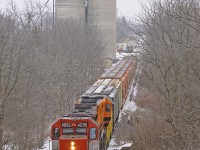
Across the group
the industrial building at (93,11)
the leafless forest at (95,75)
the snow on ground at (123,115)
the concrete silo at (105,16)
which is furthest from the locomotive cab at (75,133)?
the concrete silo at (105,16)

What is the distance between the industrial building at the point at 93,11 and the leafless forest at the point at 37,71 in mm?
2239

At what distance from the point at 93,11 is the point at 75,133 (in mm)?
47031

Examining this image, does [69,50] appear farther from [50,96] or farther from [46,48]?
[50,96]

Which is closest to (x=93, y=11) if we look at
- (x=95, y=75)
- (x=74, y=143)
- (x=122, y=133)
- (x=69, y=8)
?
(x=69, y=8)

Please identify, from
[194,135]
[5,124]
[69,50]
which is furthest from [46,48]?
[194,135]

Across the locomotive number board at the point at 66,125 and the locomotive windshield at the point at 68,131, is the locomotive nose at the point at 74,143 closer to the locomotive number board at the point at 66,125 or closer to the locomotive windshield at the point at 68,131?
the locomotive windshield at the point at 68,131

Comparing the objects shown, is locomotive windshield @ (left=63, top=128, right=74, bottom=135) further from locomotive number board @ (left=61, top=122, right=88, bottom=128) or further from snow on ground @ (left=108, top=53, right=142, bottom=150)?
snow on ground @ (left=108, top=53, right=142, bottom=150)

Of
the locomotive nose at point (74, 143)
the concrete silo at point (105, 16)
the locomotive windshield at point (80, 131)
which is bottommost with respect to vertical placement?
the locomotive nose at point (74, 143)

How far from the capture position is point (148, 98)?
104ft

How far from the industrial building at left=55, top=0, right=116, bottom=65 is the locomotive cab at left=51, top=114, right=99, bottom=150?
149 feet

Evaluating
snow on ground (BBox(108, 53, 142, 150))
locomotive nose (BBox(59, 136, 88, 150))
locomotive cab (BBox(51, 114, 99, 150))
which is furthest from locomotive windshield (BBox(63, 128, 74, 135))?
snow on ground (BBox(108, 53, 142, 150))

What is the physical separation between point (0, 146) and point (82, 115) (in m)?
5.16

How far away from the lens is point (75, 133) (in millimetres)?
13164

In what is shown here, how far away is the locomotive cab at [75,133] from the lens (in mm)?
12891
